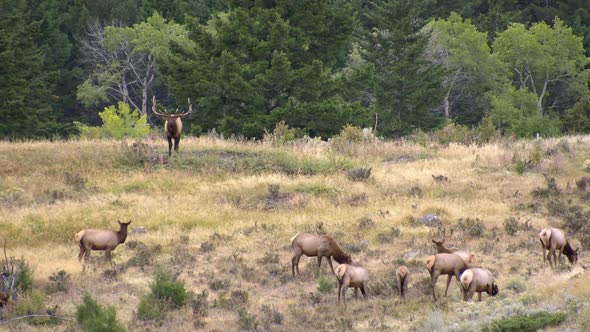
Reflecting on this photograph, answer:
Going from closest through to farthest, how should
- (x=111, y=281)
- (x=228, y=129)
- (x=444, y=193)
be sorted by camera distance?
(x=111, y=281), (x=444, y=193), (x=228, y=129)

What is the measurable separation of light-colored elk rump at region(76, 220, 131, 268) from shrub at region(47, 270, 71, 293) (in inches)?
26.7

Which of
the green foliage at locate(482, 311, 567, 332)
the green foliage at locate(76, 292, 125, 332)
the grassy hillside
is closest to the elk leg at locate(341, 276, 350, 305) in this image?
the grassy hillside

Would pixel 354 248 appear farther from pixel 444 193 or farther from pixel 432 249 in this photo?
pixel 444 193

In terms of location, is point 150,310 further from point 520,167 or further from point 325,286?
point 520,167

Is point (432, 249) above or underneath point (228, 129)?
above

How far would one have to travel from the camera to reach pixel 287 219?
20.8m

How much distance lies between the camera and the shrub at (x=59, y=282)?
15.2 m

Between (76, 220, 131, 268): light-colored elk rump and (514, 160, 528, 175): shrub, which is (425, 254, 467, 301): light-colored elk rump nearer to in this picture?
(76, 220, 131, 268): light-colored elk rump

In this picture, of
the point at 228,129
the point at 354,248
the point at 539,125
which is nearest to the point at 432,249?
the point at 354,248

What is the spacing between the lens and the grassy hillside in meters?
13.5

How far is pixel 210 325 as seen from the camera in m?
13.2

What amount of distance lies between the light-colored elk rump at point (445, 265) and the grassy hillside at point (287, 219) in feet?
1.40

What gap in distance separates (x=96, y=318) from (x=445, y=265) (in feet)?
18.2

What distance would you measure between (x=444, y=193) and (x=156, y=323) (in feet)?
39.5
